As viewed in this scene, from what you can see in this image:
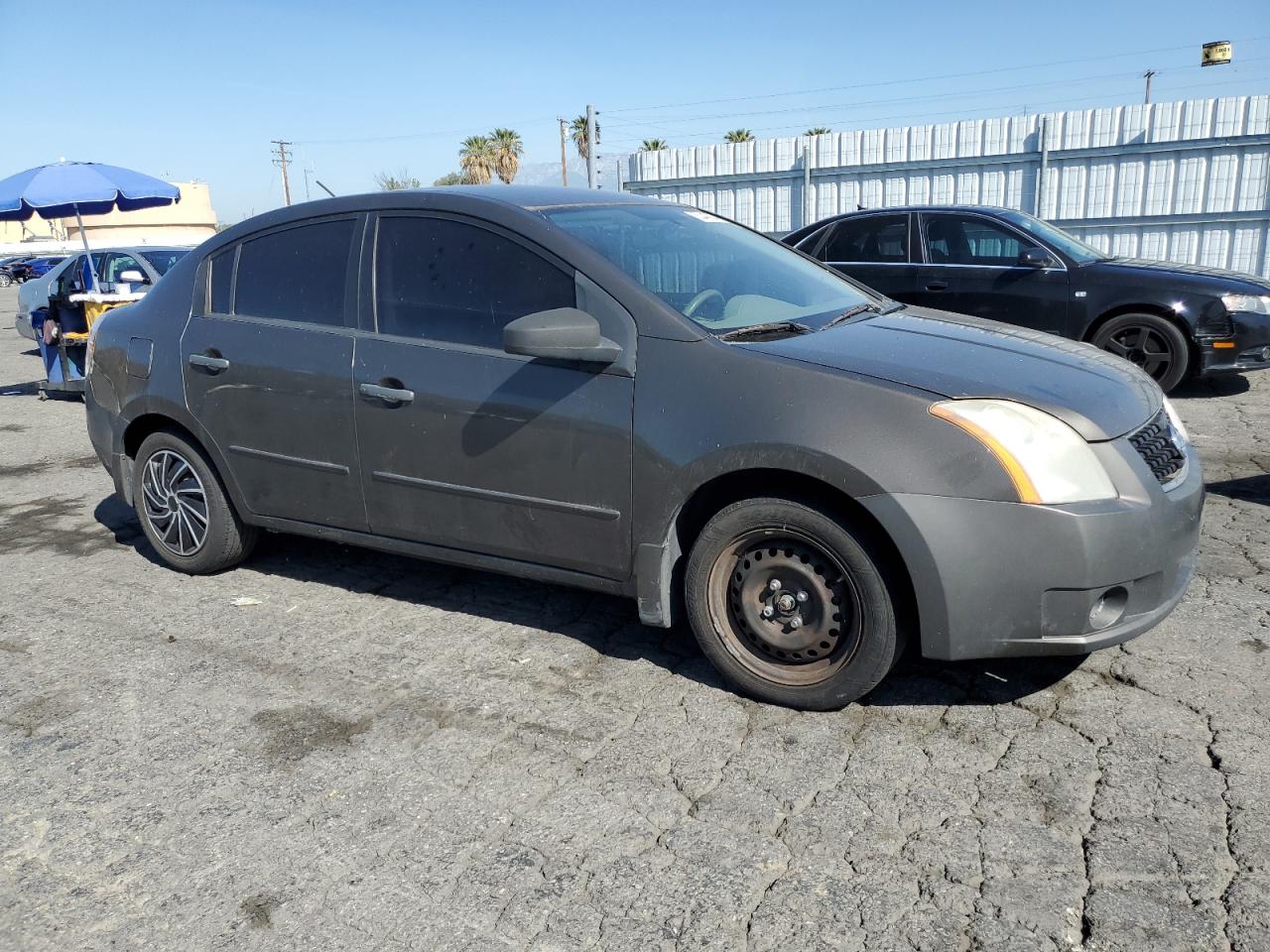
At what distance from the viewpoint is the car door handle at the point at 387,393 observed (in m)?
3.93

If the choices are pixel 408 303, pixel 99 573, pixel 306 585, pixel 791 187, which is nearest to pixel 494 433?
pixel 408 303

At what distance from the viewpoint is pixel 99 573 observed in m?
5.19

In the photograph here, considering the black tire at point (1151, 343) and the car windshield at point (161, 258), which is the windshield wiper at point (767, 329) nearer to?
the black tire at point (1151, 343)

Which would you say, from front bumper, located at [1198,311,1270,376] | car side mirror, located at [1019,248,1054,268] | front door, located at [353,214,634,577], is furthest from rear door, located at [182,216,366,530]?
front bumper, located at [1198,311,1270,376]

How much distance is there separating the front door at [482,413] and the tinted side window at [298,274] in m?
0.22

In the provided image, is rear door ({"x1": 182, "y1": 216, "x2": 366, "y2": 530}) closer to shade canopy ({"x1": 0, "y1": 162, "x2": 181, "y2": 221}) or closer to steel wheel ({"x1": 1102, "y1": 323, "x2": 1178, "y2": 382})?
steel wheel ({"x1": 1102, "y1": 323, "x2": 1178, "y2": 382})

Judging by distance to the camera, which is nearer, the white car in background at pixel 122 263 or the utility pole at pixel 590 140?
the white car in background at pixel 122 263

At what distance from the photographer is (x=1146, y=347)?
8.52 metres

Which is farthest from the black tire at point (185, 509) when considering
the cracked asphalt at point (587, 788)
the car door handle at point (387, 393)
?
the car door handle at point (387, 393)

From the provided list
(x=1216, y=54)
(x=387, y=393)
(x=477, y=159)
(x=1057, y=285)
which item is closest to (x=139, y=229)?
(x=477, y=159)

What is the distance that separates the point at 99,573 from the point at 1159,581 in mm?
4743

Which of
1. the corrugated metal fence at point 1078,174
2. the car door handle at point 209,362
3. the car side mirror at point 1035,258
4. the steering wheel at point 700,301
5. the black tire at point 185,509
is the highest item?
the corrugated metal fence at point 1078,174

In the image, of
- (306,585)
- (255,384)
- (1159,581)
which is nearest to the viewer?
(1159,581)

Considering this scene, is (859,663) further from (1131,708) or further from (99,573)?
(99,573)
